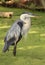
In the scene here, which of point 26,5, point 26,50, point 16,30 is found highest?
point 16,30

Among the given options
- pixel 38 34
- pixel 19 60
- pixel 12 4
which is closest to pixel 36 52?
pixel 19 60

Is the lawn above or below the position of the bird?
below

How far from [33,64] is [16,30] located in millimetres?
507

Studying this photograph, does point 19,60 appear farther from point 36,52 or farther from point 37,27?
point 37,27

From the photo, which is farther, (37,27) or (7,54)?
(37,27)

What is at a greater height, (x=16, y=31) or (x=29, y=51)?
(x=16, y=31)

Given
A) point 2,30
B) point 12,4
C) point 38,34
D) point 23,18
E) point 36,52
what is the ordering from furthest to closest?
point 12,4 → point 2,30 → point 38,34 → point 36,52 → point 23,18

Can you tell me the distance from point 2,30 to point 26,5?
3965mm

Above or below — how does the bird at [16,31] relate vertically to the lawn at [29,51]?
above

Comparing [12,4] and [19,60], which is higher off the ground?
[19,60]

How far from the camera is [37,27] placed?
21.7 feet

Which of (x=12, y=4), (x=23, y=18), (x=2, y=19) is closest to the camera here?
(x=23, y=18)

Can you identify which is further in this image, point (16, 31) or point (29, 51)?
A: point (29, 51)

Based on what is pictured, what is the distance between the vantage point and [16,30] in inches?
154
